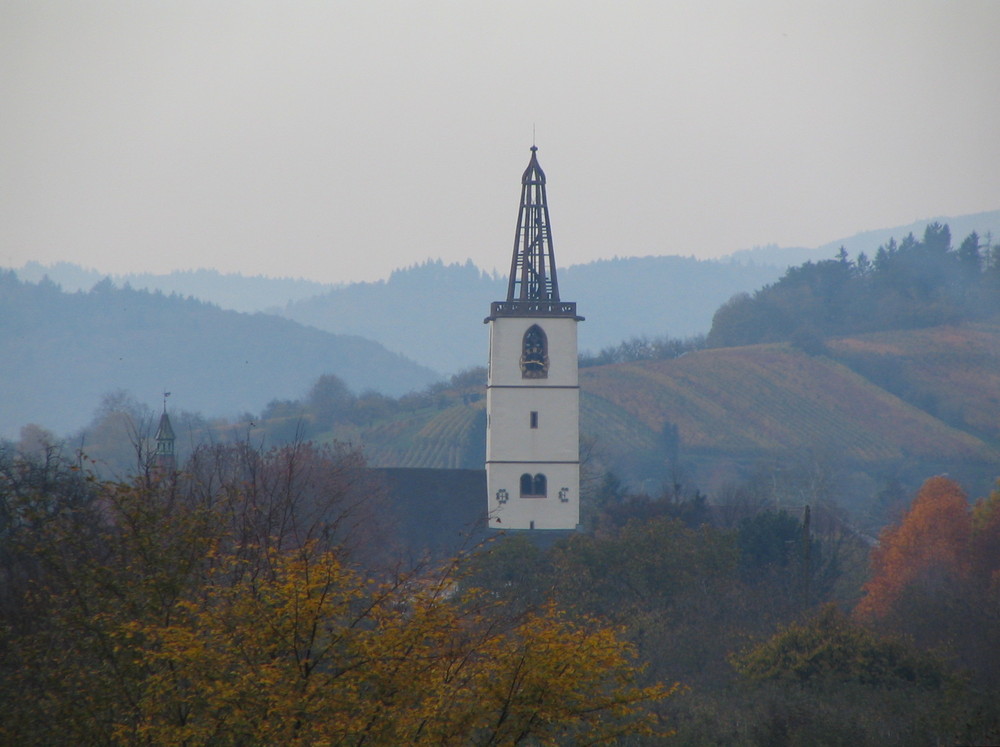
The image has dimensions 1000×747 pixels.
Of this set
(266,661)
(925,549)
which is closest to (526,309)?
(925,549)

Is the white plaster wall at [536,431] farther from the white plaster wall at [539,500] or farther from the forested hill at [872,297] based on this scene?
the forested hill at [872,297]

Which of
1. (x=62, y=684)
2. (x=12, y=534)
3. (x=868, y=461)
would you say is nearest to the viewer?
(x=62, y=684)

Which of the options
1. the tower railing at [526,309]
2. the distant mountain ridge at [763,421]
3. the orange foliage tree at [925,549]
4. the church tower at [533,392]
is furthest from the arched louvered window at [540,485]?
the distant mountain ridge at [763,421]

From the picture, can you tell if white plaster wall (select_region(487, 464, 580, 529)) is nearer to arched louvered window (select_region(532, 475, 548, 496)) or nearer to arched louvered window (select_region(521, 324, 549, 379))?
arched louvered window (select_region(532, 475, 548, 496))

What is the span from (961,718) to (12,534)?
12.9m

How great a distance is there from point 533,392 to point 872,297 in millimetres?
120865

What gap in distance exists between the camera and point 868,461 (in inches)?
4193

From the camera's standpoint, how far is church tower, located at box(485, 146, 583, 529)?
149 ft

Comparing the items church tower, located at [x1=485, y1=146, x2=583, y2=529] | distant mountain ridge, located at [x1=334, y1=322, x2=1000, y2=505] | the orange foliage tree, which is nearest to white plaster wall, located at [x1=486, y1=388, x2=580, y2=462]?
church tower, located at [x1=485, y1=146, x2=583, y2=529]

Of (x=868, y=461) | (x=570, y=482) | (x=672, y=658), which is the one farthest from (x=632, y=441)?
(x=672, y=658)

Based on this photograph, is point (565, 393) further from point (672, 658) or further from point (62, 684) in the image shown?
point (62, 684)

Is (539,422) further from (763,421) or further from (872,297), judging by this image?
(872,297)

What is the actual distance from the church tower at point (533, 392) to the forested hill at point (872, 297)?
10427 cm

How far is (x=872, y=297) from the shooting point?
158 m
